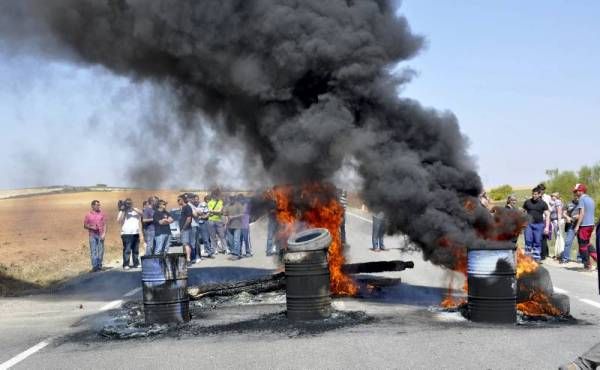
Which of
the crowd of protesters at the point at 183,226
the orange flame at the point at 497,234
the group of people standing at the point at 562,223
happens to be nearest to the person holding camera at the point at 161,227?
the crowd of protesters at the point at 183,226

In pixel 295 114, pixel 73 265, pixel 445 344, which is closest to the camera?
pixel 445 344

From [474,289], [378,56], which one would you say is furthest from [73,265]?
[474,289]

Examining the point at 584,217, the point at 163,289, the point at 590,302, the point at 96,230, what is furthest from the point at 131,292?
the point at 584,217

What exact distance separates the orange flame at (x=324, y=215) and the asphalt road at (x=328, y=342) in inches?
19.6

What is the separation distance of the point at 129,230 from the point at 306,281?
10.2 meters

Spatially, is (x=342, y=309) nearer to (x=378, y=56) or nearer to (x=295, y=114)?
(x=295, y=114)

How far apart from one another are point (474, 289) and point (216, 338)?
3204mm

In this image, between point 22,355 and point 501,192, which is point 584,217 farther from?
point 501,192

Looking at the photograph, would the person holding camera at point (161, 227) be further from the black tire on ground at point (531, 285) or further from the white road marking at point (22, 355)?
the black tire on ground at point (531, 285)

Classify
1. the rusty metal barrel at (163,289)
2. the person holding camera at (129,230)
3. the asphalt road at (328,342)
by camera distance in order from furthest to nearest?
1. the person holding camera at (129,230)
2. the rusty metal barrel at (163,289)
3. the asphalt road at (328,342)

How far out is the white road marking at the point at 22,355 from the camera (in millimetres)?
6975

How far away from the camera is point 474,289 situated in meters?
8.27

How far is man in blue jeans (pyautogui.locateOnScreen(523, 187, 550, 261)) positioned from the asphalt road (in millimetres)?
4642

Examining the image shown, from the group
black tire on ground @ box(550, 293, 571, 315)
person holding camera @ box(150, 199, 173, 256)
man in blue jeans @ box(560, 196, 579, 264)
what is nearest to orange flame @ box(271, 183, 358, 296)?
black tire on ground @ box(550, 293, 571, 315)
